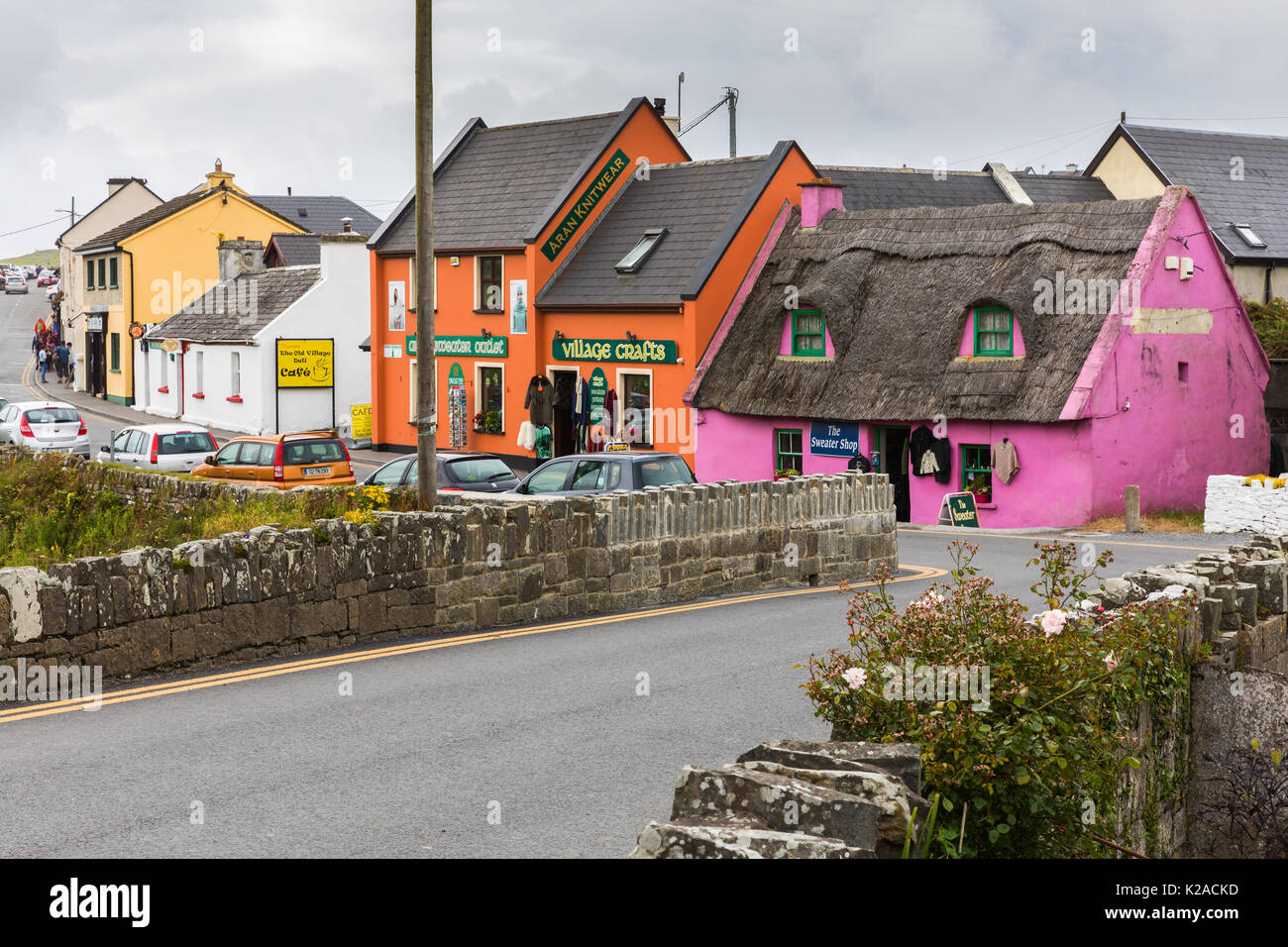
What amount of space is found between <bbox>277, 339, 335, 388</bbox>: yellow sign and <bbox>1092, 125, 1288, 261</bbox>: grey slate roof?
100ft

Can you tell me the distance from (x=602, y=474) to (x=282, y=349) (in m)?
30.1

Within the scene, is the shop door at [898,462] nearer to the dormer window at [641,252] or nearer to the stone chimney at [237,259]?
the dormer window at [641,252]

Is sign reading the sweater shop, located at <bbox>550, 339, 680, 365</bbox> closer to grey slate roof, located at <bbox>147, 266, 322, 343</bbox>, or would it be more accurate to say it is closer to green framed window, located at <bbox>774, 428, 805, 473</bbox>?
green framed window, located at <bbox>774, 428, 805, 473</bbox>

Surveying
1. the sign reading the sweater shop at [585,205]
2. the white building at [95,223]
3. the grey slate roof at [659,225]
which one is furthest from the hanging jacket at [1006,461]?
the white building at [95,223]

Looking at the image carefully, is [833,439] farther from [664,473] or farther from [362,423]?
[362,423]

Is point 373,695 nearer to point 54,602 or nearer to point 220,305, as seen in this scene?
point 54,602

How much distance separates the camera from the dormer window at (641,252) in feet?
131

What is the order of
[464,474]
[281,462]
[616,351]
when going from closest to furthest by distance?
1. [464,474]
2. [281,462]
3. [616,351]

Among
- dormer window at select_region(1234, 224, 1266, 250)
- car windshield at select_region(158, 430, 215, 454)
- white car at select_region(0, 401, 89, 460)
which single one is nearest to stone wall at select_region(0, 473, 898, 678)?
car windshield at select_region(158, 430, 215, 454)

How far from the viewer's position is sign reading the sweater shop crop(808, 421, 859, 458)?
116 feet

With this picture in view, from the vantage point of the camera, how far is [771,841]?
5309 millimetres

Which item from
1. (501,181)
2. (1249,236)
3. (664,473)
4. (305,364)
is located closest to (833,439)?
(664,473)

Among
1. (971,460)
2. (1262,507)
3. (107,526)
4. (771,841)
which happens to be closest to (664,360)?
(971,460)

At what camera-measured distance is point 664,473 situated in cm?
2211
